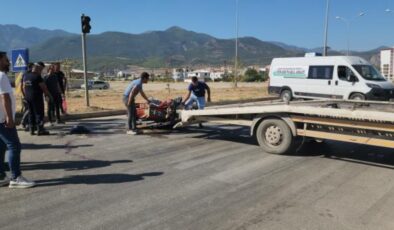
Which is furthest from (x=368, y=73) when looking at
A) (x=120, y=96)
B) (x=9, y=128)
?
(x=9, y=128)

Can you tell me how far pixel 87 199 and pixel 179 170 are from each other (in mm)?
1889

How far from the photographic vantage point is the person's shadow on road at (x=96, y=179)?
6.29 metres

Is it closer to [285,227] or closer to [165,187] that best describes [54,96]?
[165,187]

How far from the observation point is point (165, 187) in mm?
6062

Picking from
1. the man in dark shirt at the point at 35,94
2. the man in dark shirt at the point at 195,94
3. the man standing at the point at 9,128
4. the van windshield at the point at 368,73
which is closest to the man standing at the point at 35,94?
the man in dark shirt at the point at 35,94

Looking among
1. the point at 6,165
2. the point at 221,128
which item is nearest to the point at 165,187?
the point at 6,165

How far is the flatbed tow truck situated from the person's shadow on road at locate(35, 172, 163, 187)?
8.63 feet

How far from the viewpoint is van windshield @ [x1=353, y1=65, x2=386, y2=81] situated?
62.3ft

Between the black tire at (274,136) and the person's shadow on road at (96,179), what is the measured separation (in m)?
2.53

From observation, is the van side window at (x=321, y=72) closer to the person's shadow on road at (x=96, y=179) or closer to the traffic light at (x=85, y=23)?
the traffic light at (x=85, y=23)

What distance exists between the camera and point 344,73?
1936 cm

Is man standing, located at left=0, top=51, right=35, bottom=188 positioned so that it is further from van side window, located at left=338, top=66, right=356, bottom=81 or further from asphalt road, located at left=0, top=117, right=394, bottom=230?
van side window, located at left=338, top=66, right=356, bottom=81

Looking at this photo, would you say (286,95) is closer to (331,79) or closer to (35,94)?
(331,79)

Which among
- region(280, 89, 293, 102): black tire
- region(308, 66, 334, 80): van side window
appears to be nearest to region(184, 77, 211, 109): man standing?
region(308, 66, 334, 80): van side window
